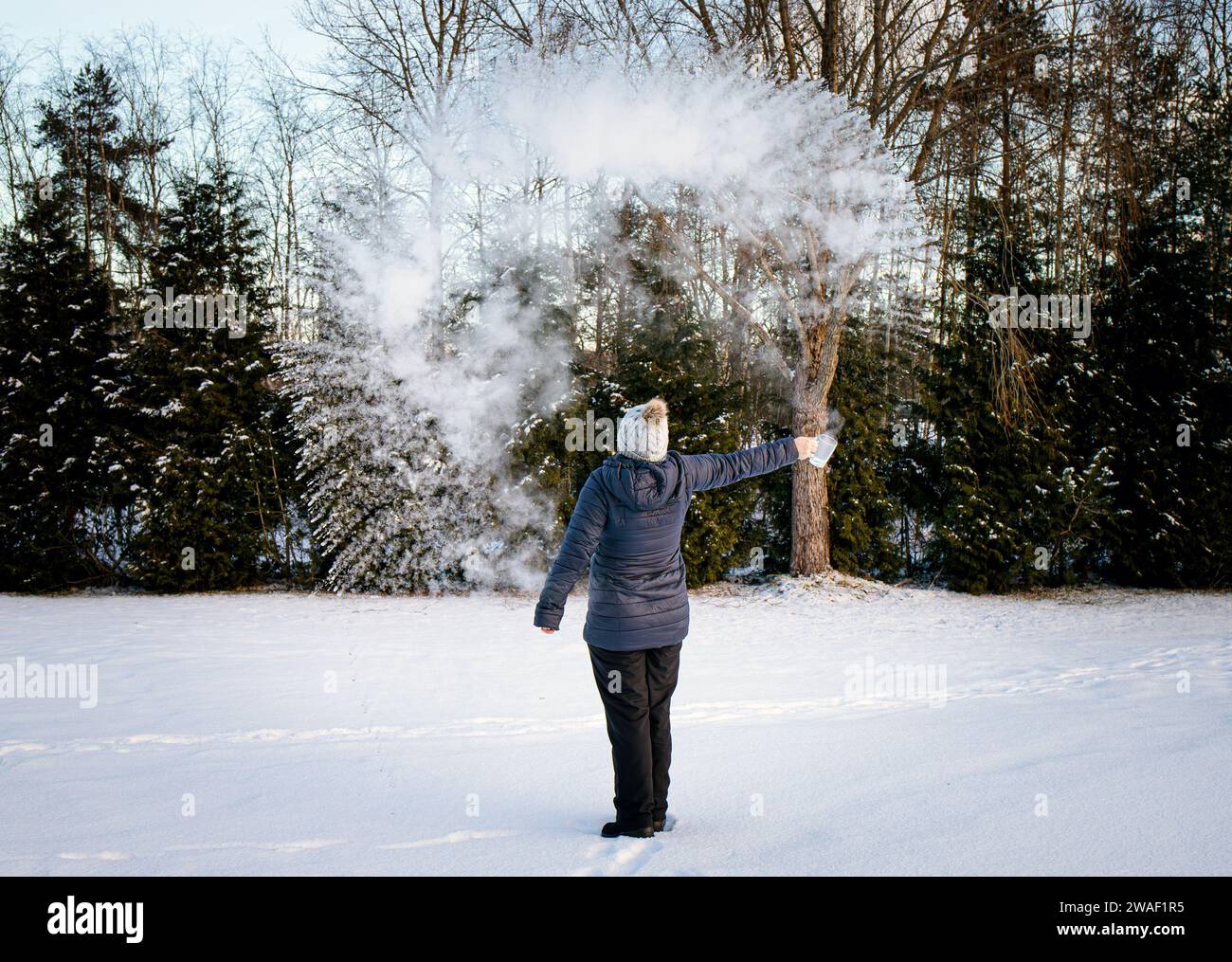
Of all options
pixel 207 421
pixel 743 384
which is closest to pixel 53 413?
pixel 207 421

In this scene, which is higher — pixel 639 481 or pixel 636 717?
pixel 639 481

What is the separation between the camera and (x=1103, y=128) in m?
11.3

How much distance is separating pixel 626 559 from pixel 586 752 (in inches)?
70.0

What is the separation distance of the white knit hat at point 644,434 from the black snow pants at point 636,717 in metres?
0.90

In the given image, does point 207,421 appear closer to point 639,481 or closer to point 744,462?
point 639,481

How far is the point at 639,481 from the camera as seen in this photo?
3674 mm

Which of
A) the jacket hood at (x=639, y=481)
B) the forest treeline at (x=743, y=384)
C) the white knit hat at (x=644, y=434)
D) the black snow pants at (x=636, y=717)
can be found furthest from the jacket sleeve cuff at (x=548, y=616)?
the forest treeline at (x=743, y=384)

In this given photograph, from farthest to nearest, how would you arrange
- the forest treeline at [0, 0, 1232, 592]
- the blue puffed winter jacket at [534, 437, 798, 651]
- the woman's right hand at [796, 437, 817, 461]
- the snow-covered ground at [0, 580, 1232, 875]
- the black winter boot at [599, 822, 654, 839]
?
the forest treeline at [0, 0, 1232, 592]
the woman's right hand at [796, 437, 817, 461]
the blue puffed winter jacket at [534, 437, 798, 651]
the black winter boot at [599, 822, 654, 839]
the snow-covered ground at [0, 580, 1232, 875]

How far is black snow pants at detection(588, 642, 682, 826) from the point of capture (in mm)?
3520

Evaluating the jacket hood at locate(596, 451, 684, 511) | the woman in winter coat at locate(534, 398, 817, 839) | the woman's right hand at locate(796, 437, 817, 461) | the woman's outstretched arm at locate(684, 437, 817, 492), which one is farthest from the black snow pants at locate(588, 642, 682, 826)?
the woman's right hand at locate(796, 437, 817, 461)

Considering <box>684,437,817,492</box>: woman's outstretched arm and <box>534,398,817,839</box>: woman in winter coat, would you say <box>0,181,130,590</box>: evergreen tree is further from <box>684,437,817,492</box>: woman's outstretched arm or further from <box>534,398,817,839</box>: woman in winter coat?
<box>684,437,817,492</box>: woman's outstretched arm
